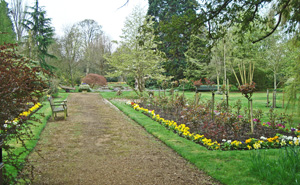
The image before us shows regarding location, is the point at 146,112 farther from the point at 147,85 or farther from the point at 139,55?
the point at 147,85

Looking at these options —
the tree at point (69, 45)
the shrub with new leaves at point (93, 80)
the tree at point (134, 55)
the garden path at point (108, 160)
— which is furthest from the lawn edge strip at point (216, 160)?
the tree at point (69, 45)

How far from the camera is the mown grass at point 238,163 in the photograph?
3285mm

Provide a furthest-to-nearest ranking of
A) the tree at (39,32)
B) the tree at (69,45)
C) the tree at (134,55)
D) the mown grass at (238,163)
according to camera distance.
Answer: the tree at (69,45)
the tree at (39,32)
the tree at (134,55)
the mown grass at (238,163)

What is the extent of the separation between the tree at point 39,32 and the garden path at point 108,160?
14.1 metres

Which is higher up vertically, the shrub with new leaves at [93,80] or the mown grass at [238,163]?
the shrub with new leaves at [93,80]

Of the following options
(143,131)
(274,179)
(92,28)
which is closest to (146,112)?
(143,131)

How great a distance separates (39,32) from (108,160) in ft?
60.5

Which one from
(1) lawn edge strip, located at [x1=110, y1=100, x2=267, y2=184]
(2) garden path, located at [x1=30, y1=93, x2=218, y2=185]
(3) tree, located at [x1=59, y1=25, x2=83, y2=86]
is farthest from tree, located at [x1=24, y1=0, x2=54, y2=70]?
(1) lawn edge strip, located at [x1=110, y1=100, x2=267, y2=184]

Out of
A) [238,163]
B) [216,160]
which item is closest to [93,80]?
[216,160]

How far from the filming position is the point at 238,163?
4.05 metres

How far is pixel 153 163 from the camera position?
4.30 meters

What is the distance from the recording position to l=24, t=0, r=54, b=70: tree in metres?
18.9

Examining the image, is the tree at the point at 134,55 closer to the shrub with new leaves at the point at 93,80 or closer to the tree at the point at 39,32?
the tree at the point at 39,32

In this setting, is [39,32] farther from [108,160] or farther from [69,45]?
[108,160]
